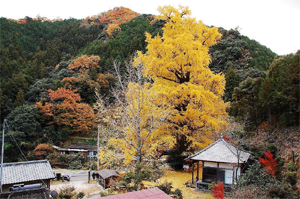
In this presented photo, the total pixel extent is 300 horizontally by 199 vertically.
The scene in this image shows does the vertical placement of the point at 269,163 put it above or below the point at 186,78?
below

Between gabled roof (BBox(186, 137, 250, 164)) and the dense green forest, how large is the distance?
5.19ft

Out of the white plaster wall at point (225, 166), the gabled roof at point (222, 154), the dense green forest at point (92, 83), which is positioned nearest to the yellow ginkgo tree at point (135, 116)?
the gabled roof at point (222, 154)

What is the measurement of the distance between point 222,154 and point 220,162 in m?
0.44

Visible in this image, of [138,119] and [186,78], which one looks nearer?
[138,119]

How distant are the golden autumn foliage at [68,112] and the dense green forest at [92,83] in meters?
0.14

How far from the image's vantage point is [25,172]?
16562 millimetres

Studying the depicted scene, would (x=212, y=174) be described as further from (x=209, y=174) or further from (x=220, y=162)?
(x=220, y=162)

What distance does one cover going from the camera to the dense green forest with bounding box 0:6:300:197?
1773 centimetres

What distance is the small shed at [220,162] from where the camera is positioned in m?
11.0

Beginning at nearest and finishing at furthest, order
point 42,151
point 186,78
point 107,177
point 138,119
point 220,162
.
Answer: point 138,119 → point 220,162 → point 186,78 → point 107,177 → point 42,151

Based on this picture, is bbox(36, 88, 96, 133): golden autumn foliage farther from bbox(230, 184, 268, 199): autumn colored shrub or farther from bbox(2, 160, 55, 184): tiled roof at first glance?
bbox(230, 184, 268, 199): autumn colored shrub

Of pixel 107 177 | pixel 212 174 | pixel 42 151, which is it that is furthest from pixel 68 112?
pixel 212 174

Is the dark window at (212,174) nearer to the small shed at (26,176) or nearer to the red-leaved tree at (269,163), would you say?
the red-leaved tree at (269,163)

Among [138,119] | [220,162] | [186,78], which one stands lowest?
[220,162]
